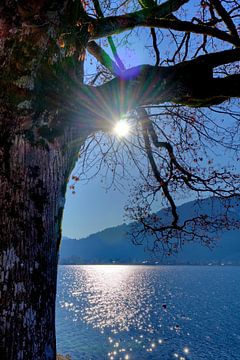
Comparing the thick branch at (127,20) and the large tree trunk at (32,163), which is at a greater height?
the thick branch at (127,20)

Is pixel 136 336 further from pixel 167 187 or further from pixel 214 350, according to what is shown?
pixel 167 187

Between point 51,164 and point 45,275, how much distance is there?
106cm

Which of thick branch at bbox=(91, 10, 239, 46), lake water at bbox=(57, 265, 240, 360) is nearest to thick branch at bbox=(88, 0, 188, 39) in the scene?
thick branch at bbox=(91, 10, 239, 46)

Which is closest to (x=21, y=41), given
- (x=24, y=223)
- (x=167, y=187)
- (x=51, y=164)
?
(x=51, y=164)

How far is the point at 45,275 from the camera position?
2734 mm

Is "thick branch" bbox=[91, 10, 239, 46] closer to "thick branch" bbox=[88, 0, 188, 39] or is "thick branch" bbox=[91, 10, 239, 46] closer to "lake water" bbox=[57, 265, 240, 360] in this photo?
"thick branch" bbox=[88, 0, 188, 39]

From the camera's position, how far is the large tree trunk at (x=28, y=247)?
2461 millimetres

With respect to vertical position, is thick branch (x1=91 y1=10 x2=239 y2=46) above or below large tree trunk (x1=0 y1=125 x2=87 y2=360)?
above

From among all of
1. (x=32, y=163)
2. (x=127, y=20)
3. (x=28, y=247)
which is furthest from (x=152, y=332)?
(x=32, y=163)

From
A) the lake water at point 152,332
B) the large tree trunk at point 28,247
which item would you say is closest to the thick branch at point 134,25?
the large tree trunk at point 28,247

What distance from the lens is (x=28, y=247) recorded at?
8.66 feet

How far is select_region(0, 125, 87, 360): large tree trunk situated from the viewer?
2461 millimetres

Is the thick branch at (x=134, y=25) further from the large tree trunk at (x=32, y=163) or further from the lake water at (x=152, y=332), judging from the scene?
the lake water at (x=152, y=332)

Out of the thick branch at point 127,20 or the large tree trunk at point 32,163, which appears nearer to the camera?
the large tree trunk at point 32,163
